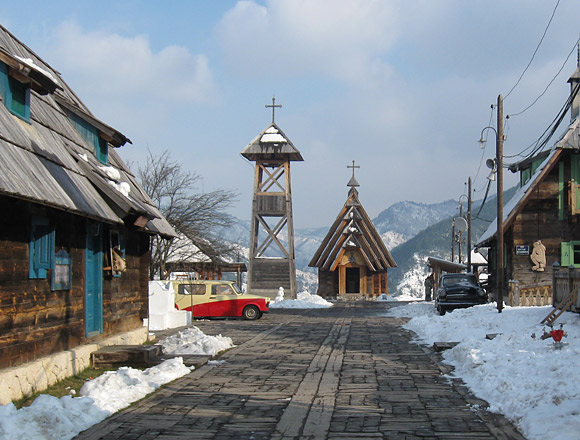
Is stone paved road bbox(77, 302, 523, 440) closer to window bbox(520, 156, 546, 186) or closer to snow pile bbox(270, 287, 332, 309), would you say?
window bbox(520, 156, 546, 186)

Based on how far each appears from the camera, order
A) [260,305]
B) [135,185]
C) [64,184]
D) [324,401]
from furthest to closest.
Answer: [260,305] → [135,185] → [64,184] → [324,401]

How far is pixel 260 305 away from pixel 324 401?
1797cm

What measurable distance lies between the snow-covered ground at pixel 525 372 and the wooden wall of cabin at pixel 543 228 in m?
11.0

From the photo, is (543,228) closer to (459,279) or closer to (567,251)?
(567,251)

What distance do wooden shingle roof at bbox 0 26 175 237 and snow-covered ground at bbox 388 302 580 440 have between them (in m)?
6.39

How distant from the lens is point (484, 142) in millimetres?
Result: 28984

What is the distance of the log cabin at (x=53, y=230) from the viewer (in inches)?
364

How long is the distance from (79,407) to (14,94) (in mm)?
5465

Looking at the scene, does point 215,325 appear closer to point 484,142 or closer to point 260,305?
point 260,305

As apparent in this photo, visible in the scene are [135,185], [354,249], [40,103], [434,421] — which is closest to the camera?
[434,421]

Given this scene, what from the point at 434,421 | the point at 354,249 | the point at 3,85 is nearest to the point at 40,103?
the point at 3,85

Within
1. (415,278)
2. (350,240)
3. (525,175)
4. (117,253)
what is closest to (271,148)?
(350,240)

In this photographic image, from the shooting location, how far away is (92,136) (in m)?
15.4

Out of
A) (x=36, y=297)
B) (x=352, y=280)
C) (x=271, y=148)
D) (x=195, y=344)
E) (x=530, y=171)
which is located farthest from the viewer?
(x=352, y=280)
